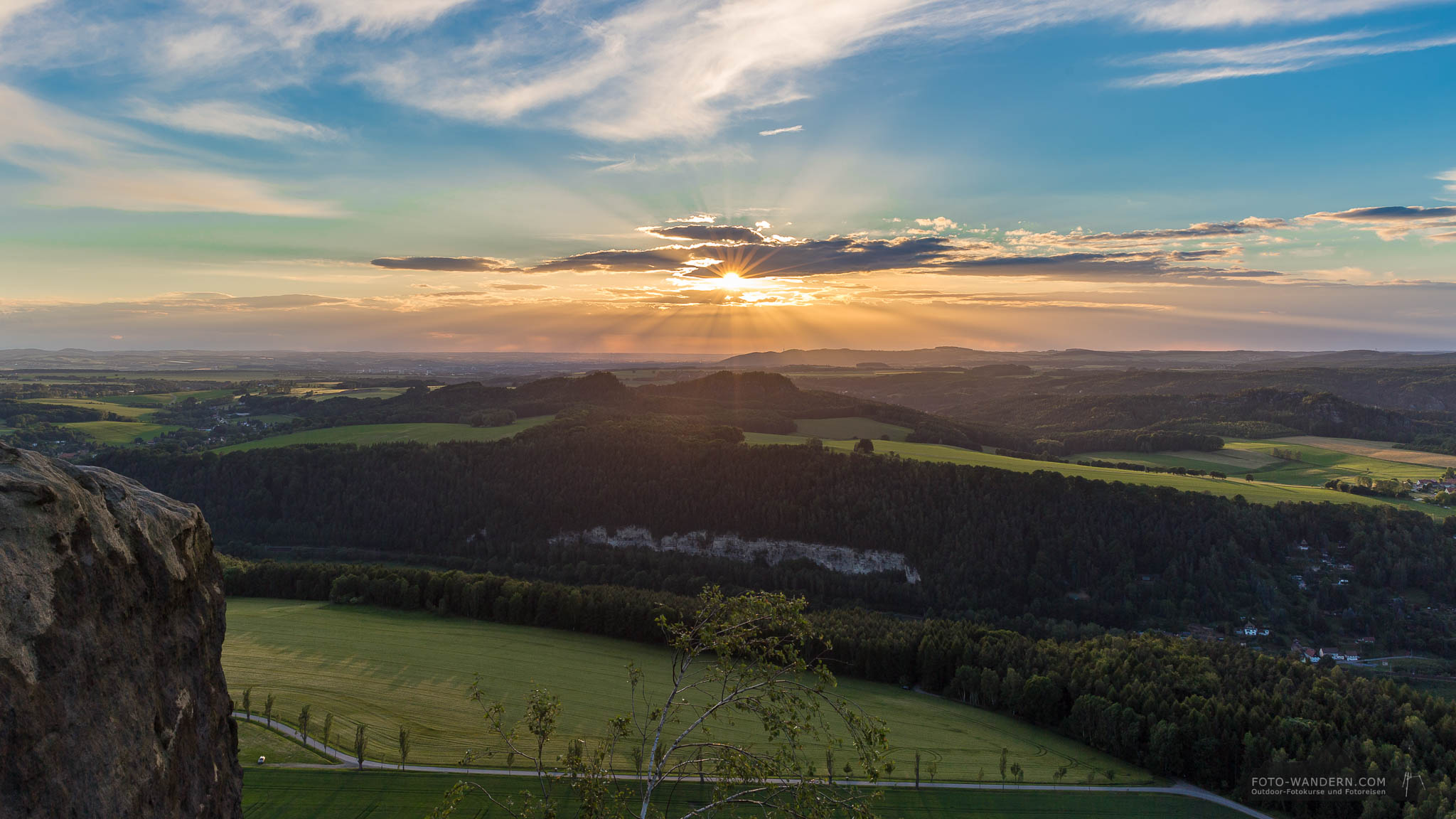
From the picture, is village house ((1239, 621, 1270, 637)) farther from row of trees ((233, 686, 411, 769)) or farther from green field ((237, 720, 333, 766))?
green field ((237, 720, 333, 766))

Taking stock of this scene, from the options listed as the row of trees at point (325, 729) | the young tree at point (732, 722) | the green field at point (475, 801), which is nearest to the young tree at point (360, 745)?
the row of trees at point (325, 729)

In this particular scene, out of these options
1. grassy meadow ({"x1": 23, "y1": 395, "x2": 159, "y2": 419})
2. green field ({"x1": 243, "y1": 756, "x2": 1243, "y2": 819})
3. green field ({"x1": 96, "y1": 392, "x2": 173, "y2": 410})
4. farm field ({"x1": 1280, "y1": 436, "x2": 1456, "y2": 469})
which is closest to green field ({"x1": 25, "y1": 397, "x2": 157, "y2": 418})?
grassy meadow ({"x1": 23, "y1": 395, "x2": 159, "y2": 419})

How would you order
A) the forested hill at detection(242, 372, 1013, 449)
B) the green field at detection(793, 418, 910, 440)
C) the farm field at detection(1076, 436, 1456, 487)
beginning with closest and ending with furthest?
the farm field at detection(1076, 436, 1456, 487) → the green field at detection(793, 418, 910, 440) → the forested hill at detection(242, 372, 1013, 449)

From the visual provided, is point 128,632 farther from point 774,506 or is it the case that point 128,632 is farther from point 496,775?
point 774,506

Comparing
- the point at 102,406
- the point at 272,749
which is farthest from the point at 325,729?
the point at 102,406

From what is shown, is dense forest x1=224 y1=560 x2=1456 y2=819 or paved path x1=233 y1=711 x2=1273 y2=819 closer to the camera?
paved path x1=233 y1=711 x2=1273 y2=819

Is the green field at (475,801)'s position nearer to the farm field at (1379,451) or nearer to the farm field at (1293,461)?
the farm field at (1293,461)
